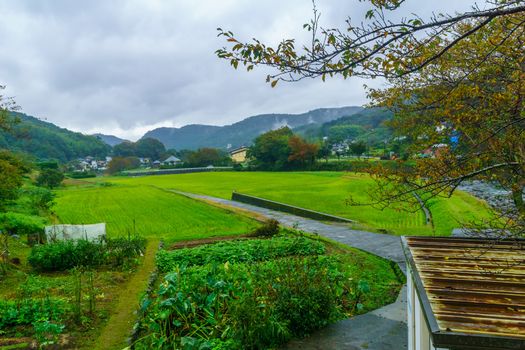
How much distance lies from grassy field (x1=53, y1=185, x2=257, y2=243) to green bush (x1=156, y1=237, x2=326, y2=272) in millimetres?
3419

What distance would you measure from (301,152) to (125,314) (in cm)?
5614

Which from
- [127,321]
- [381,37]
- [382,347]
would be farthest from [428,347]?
[127,321]

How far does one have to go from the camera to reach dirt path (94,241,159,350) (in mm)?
5895

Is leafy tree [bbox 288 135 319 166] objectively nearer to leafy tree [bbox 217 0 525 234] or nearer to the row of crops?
leafy tree [bbox 217 0 525 234]

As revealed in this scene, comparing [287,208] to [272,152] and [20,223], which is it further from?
[272,152]

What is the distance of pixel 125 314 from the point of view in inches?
277

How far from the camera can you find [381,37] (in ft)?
10.9

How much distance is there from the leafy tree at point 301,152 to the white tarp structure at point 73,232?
169ft

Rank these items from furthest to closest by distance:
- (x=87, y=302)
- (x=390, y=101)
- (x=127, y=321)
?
1. (x=390, y=101)
2. (x=87, y=302)
3. (x=127, y=321)

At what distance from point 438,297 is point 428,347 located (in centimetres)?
47

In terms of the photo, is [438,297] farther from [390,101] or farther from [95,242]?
[95,242]

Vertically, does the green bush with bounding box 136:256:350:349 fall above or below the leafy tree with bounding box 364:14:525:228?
below

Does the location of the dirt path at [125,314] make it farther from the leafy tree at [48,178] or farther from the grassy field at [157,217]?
the leafy tree at [48,178]

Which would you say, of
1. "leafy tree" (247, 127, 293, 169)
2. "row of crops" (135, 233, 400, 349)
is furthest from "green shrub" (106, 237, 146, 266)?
"leafy tree" (247, 127, 293, 169)
